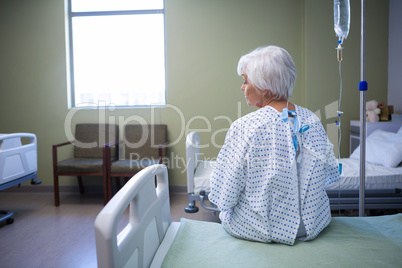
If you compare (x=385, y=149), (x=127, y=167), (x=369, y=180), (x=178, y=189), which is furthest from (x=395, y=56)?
(x=127, y=167)

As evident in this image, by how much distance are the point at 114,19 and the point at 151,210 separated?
3.75 metres

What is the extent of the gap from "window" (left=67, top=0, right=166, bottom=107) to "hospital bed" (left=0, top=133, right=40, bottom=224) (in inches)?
47.5

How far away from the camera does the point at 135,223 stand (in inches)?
40.9

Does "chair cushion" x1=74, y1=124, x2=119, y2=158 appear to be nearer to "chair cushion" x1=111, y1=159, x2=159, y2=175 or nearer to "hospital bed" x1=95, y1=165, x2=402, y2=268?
"chair cushion" x1=111, y1=159, x2=159, y2=175

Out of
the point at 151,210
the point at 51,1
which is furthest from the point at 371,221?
the point at 51,1

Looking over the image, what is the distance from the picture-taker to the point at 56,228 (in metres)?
3.02

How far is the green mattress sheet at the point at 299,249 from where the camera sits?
1.13 metres

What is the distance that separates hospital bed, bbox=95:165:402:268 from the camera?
104 cm

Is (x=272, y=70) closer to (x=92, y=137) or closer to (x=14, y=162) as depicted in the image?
(x=14, y=162)

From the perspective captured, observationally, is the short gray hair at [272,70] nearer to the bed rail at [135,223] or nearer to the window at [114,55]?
the bed rail at [135,223]

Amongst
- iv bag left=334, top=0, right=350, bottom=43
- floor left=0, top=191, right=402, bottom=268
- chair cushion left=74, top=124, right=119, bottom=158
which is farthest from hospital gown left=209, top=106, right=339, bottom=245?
chair cushion left=74, top=124, right=119, bottom=158

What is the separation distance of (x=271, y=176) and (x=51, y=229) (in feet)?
8.17

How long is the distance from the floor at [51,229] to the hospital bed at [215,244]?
1254 mm

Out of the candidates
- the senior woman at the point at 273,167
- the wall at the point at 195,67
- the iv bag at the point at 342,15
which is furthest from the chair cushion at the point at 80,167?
the iv bag at the point at 342,15
